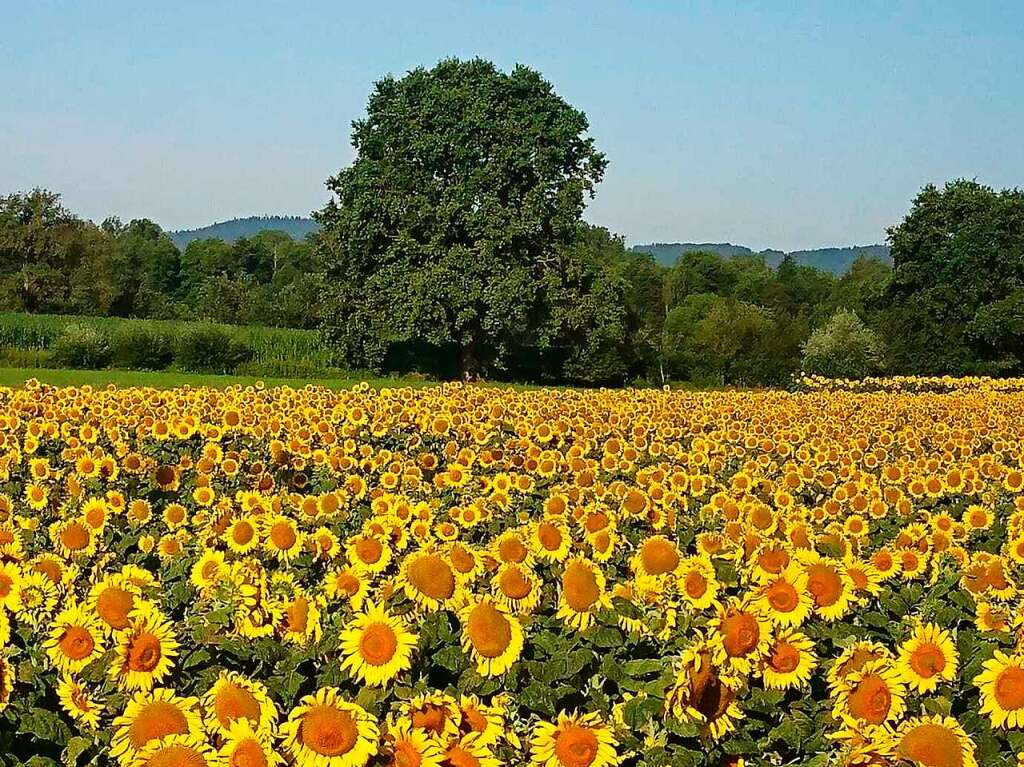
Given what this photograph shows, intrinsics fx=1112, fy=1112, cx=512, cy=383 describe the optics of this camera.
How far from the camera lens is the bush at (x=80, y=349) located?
32.1 metres

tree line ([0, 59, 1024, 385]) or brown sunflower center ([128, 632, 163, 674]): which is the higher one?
tree line ([0, 59, 1024, 385])

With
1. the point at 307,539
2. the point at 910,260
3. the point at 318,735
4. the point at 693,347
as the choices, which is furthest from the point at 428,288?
the point at 318,735

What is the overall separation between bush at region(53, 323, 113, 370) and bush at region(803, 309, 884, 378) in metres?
23.3

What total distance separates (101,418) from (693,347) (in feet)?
146

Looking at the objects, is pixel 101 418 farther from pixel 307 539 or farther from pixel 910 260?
pixel 910 260

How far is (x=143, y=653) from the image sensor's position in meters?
2.75

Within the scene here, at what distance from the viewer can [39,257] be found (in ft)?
173

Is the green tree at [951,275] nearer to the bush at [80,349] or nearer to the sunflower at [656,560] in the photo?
the bush at [80,349]

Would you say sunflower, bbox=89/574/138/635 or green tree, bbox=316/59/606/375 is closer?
sunflower, bbox=89/574/138/635

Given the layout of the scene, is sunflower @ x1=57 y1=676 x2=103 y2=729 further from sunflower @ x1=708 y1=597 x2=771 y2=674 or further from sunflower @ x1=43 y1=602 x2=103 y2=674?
sunflower @ x1=708 y1=597 x2=771 y2=674

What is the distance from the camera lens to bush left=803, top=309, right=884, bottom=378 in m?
39.9

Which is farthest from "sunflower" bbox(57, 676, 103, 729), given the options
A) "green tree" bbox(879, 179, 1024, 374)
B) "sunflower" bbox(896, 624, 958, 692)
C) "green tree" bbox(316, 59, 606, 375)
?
"green tree" bbox(879, 179, 1024, 374)

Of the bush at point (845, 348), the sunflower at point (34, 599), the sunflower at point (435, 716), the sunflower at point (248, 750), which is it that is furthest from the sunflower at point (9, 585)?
the bush at point (845, 348)

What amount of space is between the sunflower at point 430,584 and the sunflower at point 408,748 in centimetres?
72
